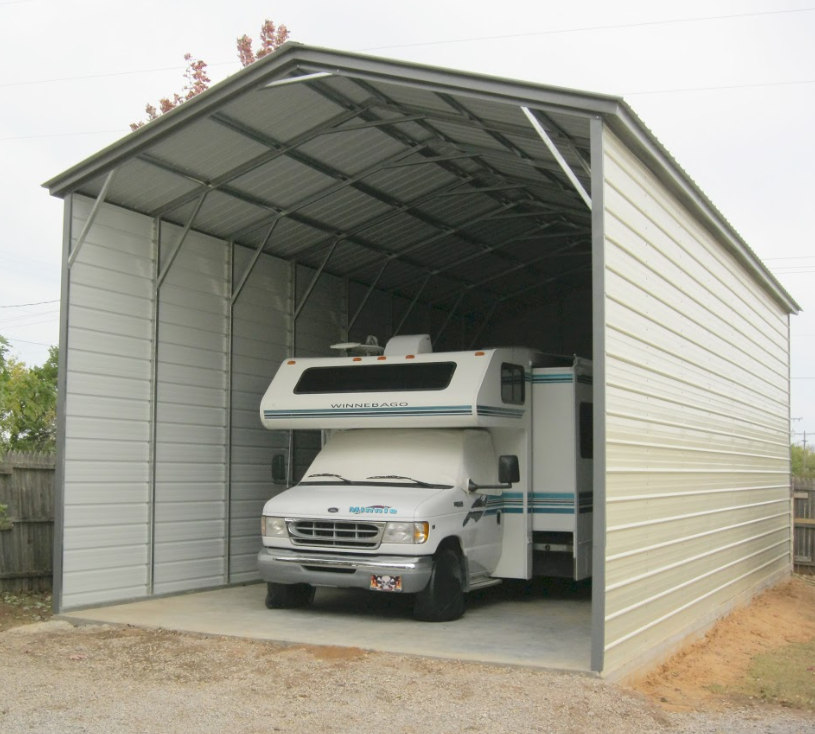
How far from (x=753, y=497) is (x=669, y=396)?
18.1 feet

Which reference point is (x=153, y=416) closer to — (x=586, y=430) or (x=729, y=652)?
(x=586, y=430)

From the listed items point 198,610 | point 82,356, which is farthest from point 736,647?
point 82,356

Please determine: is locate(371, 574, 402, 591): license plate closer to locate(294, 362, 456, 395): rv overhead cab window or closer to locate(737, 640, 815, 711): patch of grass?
locate(294, 362, 456, 395): rv overhead cab window

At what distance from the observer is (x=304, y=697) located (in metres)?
7.25

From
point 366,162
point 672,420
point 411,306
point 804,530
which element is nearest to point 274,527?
point 672,420

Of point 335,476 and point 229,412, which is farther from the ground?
point 229,412

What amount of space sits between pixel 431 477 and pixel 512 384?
1429mm

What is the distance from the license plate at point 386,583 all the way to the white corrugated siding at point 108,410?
10.0 feet

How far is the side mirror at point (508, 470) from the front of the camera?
10547 millimetres

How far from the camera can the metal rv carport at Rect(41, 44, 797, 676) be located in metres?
8.88

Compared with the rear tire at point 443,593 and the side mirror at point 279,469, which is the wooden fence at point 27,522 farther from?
the rear tire at point 443,593

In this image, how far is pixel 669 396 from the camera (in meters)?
10.1

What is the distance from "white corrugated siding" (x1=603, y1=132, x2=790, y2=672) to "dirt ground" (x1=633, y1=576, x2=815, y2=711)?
25 cm

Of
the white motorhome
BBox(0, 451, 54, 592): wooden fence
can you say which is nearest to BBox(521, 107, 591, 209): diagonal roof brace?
the white motorhome
